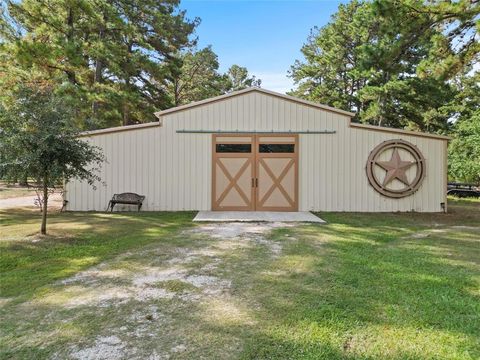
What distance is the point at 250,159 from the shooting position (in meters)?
10.1

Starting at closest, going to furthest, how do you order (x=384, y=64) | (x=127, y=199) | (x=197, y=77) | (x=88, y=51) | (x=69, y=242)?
(x=69, y=242), (x=384, y=64), (x=127, y=199), (x=88, y=51), (x=197, y=77)

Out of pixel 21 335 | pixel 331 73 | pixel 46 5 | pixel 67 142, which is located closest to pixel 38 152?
pixel 67 142

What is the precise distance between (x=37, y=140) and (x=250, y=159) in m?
5.77

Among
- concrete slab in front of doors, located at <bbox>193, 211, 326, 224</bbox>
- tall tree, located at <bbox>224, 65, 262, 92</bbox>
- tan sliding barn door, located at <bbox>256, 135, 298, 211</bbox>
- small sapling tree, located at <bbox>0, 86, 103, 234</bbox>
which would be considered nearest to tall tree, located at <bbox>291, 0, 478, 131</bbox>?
tan sliding barn door, located at <bbox>256, 135, 298, 211</bbox>

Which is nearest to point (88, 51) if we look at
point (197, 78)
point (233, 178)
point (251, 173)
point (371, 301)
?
point (233, 178)

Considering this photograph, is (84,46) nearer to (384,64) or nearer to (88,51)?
(88,51)

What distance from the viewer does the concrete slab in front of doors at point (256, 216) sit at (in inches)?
331

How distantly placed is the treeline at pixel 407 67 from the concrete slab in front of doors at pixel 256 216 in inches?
166

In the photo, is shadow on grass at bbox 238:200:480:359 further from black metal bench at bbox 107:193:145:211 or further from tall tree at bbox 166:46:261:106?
tall tree at bbox 166:46:261:106

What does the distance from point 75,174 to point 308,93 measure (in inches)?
972

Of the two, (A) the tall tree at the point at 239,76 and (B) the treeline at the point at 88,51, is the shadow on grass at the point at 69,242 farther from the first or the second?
(A) the tall tree at the point at 239,76

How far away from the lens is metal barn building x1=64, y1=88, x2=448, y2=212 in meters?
10.1

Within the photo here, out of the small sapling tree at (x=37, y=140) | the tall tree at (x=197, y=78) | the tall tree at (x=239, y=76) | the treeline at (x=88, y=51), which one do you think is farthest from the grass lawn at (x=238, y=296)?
the tall tree at (x=239, y=76)

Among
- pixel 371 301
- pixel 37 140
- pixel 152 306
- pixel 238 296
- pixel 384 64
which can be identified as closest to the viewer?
pixel 152 306
